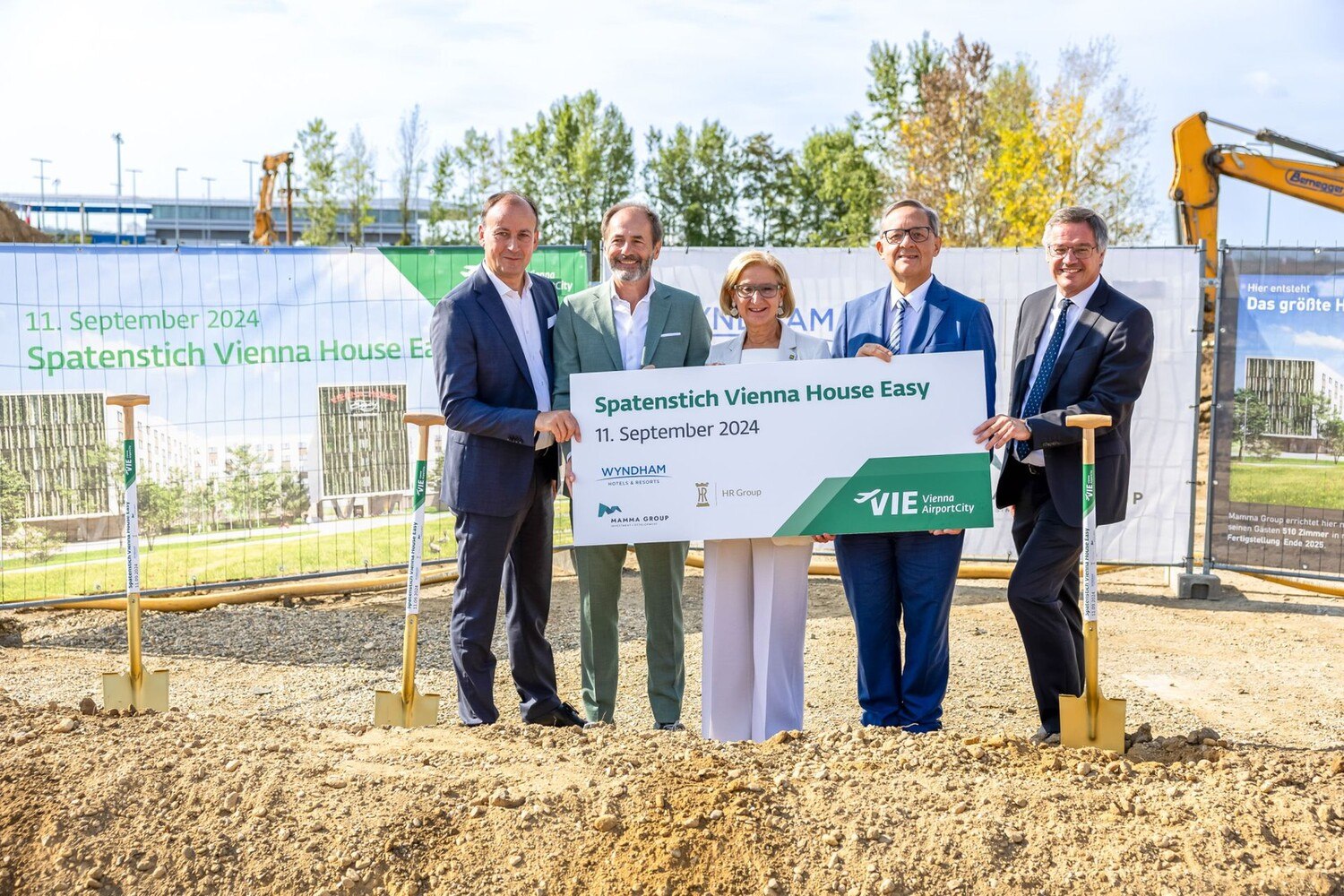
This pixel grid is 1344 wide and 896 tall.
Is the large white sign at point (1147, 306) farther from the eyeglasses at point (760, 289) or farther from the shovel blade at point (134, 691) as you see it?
the shovel blade at point (134, 691)

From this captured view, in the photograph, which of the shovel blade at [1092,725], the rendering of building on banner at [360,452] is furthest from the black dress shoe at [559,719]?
the rendering of building on banner at [360,452]

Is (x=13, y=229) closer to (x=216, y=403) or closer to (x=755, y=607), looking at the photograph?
(x=216, y=403)

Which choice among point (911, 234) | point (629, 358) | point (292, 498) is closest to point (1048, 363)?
point (911, 234)

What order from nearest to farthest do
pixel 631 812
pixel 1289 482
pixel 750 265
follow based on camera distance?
pixel 631 812 < pixel 750 265 < pixel 1289 482

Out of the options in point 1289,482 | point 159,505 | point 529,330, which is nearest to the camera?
point 529,330

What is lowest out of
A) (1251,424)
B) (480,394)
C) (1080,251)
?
(1251,424)

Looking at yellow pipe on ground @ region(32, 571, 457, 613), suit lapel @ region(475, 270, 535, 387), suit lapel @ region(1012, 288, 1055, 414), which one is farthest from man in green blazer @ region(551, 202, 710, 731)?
yellow pipe on ground @ region(32, 571, 457, 613)

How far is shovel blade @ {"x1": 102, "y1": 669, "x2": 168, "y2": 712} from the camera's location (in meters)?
4.56

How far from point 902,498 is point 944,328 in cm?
71

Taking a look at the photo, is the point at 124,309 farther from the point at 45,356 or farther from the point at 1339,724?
the point at 1339,724

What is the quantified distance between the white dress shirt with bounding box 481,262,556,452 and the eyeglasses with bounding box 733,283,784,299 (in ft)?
3.11

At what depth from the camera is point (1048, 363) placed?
4.62 meters

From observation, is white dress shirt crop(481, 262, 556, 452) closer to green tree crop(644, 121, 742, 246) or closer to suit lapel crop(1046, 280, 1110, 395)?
suit lapel crop(1046, 280, 1110, 395)

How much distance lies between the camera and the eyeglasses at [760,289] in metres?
4.49
